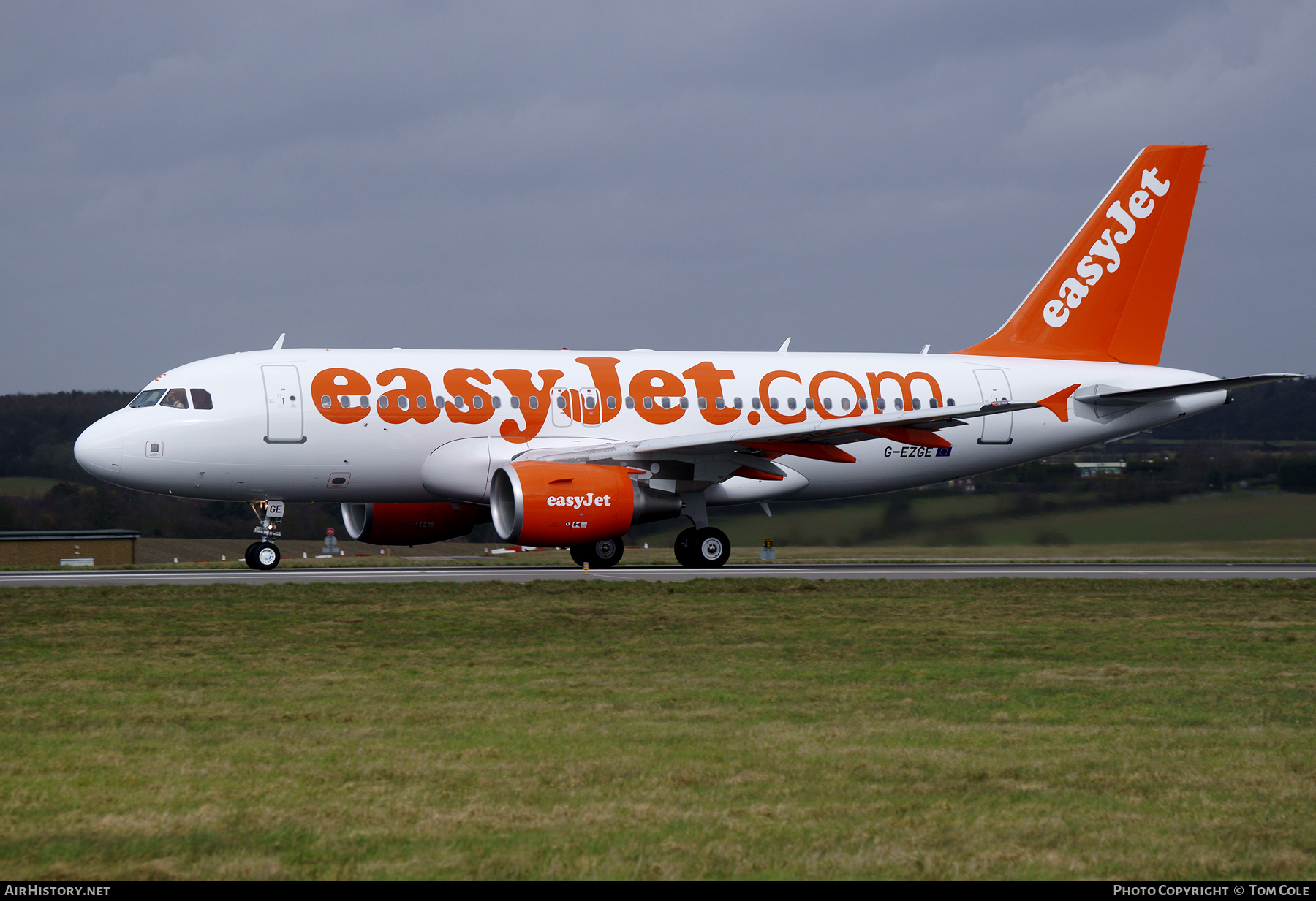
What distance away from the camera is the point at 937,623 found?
44.4 ft

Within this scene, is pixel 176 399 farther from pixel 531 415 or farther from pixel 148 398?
pixel 531 415

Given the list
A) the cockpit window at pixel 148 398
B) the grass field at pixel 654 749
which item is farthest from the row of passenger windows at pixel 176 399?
the grass field at pixel 654 749

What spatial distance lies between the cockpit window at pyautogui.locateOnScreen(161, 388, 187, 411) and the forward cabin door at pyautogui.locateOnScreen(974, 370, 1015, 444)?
14.5m

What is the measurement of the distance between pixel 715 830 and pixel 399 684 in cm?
441

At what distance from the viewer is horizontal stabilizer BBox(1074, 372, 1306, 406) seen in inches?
910

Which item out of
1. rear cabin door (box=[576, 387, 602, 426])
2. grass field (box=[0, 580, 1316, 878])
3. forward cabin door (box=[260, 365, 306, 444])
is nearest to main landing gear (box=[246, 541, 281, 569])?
forward cabin door (box=[260, 365, 306, 444])

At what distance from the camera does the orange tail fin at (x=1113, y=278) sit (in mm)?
27406

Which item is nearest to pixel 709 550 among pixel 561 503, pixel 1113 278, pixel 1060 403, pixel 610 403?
pixel 610 403

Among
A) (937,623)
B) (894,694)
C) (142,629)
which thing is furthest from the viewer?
(937,623)

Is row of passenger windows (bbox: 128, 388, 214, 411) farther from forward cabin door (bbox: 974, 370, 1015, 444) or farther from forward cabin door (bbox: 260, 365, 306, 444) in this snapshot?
forward cabin door (bbox: 974, 370, 1015, 444)

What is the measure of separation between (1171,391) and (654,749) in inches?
814

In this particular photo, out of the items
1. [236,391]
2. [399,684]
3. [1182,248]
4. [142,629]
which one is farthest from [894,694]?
[1182,248]

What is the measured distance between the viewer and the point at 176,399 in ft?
71.6

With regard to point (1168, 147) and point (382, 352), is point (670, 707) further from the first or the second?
point (1168, 147)
